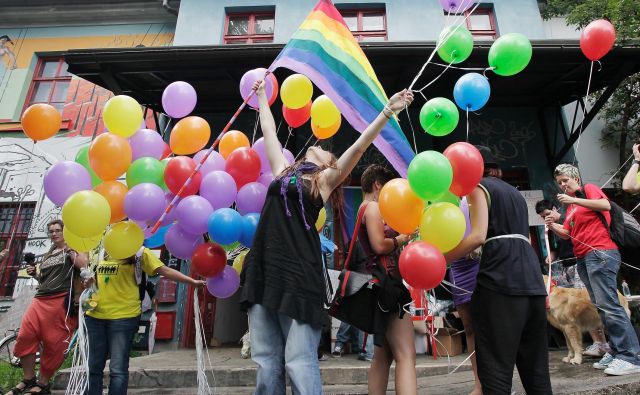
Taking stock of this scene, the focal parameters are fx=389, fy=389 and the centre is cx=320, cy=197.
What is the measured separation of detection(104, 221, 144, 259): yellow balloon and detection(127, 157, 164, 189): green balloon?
0.29 m

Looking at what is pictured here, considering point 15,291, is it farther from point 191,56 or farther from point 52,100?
point 191,56

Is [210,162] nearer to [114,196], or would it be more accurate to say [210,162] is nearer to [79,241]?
[114,196]

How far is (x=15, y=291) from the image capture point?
7.15m

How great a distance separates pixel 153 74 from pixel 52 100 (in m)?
3.87

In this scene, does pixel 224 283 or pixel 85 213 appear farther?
pixel 224 283

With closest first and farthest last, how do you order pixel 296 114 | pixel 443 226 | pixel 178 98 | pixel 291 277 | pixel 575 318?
pixel 291 277
pixel 443 226
pixel 178 98
pixel 296 114
pixel 575 318

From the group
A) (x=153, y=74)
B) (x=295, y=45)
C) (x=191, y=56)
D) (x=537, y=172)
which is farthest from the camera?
(x=537, y=172)

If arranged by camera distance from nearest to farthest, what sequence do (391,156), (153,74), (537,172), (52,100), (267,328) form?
(267,328)
(391,156)
(153,74)
(537,172)
(52,100)

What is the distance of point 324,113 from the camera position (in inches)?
127

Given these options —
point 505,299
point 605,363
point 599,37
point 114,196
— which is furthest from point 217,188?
point 605,363

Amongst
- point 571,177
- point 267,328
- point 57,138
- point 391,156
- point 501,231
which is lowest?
point 267,328

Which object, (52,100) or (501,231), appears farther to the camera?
(52,100)

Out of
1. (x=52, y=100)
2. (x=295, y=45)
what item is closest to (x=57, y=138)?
(x=52, y=100)

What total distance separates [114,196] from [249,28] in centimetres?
661
